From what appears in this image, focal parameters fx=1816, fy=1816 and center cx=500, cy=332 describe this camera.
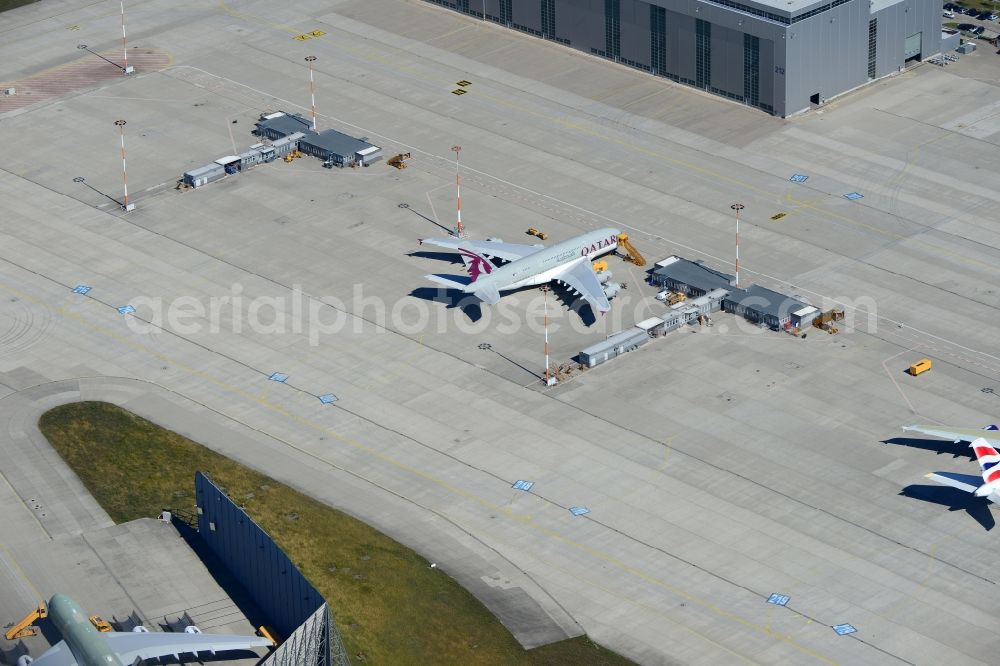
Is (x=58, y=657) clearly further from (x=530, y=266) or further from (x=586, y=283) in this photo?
(x=586, y=283)

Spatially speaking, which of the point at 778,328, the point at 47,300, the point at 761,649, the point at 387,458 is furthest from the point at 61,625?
the point at 778,328

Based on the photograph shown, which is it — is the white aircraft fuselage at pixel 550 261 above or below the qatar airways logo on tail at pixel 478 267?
below

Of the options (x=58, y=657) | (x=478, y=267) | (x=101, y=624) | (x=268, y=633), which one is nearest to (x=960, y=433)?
(x=478, y=267)

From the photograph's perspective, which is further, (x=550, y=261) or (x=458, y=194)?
(x=458, y=194)

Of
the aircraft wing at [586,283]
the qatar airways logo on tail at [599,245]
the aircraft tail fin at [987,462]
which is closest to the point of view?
the aircraft tail fin at [987,462]

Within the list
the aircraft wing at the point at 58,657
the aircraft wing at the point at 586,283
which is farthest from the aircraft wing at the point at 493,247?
the aircraft wing at the point at 58,657

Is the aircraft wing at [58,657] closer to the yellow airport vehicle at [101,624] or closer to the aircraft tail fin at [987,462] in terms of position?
the yellow airport vehicle at [101,624]

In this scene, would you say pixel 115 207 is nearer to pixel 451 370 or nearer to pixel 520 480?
pixel 451 370

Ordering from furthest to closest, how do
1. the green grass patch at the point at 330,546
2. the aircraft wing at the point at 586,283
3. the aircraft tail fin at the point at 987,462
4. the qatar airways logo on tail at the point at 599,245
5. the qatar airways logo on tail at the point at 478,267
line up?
1. the qatar airways logo on tail at the point at 599,245
2. the qatar airways logo on tail at the point at 478,267
3. the aircraft wing at the point at 586,283
4. the aircraft tail fin at the point at 987,462
5. the green grass patch at the point at 330,546
